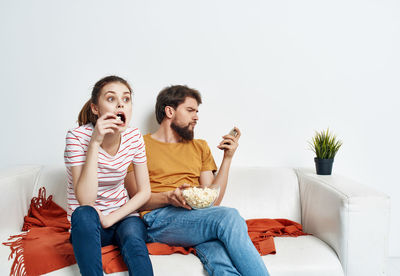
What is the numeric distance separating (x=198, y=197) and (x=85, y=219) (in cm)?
49

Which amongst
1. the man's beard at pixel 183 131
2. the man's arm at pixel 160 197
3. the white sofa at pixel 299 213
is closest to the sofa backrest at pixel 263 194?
the white sofa at pixel 299 213

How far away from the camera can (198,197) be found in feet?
5.31

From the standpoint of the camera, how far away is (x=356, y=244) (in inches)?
63.7

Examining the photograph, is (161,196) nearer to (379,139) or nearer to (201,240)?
(201,240)

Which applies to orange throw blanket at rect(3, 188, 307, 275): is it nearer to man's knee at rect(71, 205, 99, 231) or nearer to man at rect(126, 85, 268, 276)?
man at rect(126, 85, 268, 276)

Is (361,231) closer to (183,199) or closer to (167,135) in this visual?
(183,199)

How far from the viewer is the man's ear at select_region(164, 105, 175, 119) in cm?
205

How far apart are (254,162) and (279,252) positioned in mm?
877

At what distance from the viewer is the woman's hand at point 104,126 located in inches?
59.9

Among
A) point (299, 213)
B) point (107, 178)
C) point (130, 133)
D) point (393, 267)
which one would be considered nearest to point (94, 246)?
point (107, 178)

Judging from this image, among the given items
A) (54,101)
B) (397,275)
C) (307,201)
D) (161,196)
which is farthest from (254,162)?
(54,101)

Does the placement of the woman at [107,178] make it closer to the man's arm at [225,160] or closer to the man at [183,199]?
the man at [183,199]

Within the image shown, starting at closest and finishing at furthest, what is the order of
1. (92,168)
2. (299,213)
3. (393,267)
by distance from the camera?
(92,168), (299,213), (393,267)

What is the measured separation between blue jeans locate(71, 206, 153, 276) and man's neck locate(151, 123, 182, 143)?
66 cm
